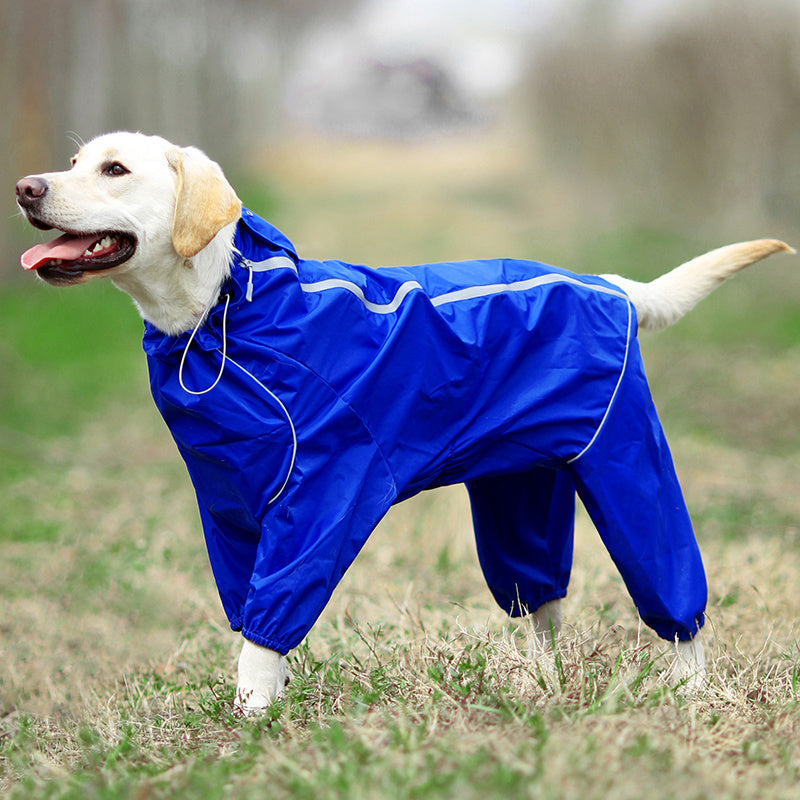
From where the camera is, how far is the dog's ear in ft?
9.04

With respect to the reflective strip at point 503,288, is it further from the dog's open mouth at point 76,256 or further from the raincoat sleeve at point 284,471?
the dog's open mouth at point 76,256

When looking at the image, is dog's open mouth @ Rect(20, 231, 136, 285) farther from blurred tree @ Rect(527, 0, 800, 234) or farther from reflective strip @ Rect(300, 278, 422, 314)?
blurred tree @ Rect(527, 0, 800, 234)

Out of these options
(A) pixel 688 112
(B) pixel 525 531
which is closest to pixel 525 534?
(B) pixel 525 531

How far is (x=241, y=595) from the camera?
3021mm

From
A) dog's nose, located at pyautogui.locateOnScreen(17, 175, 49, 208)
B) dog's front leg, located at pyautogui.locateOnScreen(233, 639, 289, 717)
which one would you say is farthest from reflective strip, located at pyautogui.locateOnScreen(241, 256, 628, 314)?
dog's front leg, located at pyautogui.locateOnScreen(233, 639, 289, 717)

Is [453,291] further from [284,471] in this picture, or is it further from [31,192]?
[31,192]

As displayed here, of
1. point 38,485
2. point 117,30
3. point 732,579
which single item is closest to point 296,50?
point 117,30

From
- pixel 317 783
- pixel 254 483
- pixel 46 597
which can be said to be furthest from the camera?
pixel 46 597

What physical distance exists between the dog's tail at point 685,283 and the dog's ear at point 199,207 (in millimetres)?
1359

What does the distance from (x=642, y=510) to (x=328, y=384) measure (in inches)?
42.7

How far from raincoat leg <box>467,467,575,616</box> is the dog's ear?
1.33 m

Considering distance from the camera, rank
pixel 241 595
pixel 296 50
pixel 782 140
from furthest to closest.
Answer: pixel 296 50 → pixel 782 140 → pixel 241 595

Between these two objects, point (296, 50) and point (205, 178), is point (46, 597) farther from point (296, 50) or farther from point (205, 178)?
point (296, 50)

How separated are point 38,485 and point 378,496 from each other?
436 cm
